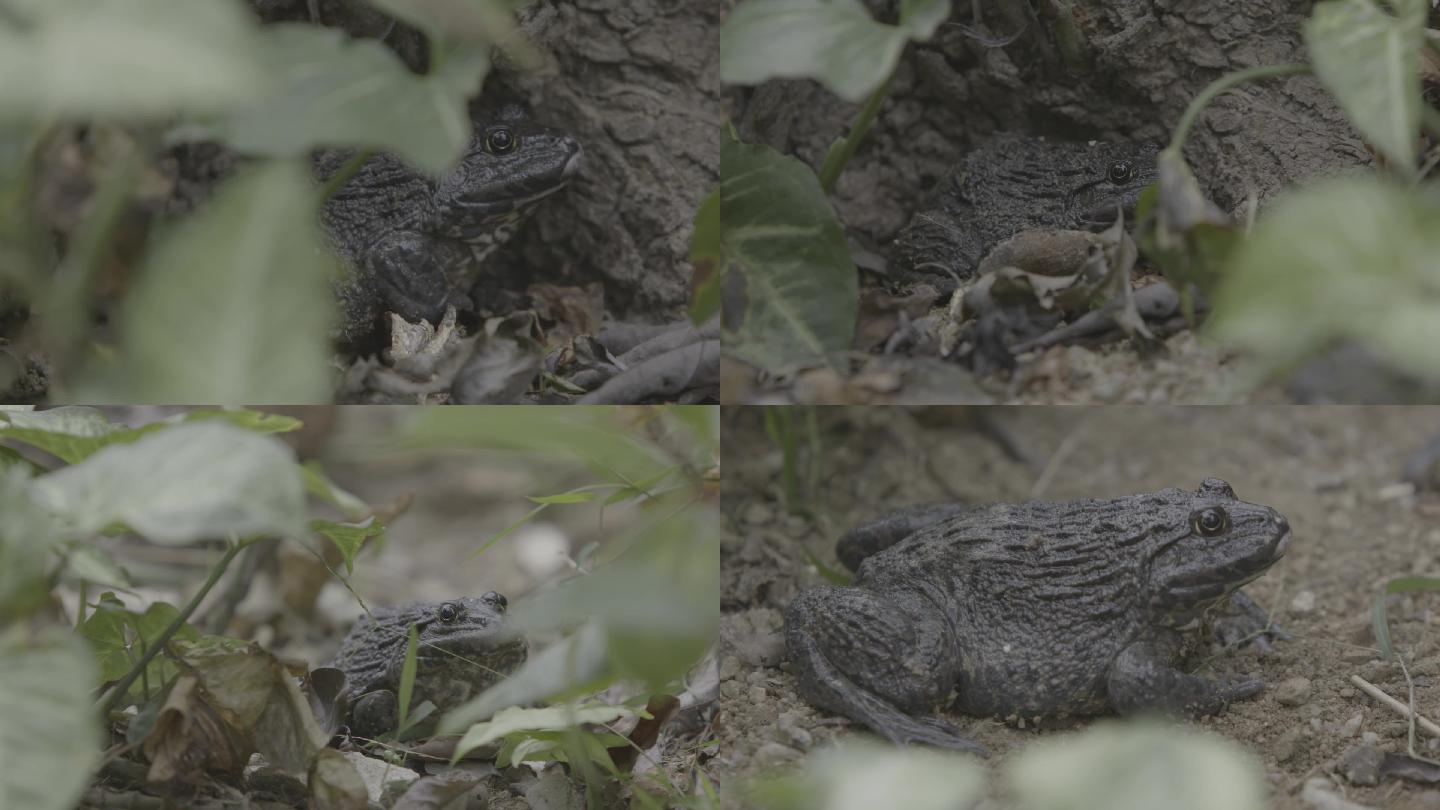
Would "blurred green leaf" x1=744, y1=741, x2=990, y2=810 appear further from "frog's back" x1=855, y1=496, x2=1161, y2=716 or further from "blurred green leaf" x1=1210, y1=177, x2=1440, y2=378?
"frog's back" x1=855, y1=496, x2=1161, y2=716

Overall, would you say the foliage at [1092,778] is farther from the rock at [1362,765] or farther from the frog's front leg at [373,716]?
the frog's front leg at [373,716]

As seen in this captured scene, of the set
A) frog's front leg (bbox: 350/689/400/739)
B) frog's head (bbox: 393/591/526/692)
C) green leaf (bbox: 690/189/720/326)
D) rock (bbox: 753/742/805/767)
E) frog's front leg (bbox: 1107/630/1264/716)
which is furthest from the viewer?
frog's head (bbox: 393/591/526/692)

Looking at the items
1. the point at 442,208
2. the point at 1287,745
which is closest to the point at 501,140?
the point at 442,208

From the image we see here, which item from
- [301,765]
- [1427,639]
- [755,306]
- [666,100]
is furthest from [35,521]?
[1427,639]

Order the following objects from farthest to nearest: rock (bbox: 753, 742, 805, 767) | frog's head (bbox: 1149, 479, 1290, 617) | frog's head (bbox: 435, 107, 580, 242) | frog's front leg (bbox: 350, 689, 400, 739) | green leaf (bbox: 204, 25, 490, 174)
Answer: frog's head (bbox: 435, 107, 580, 242), frog's front leg (bbox: 350, 689, 400, 739), frog's head (bbox: 1149, 479, 1290, 617), rock (bbox: 753, 742, 805, 767), green leaf (bbox: 204, 25, 490, 174)

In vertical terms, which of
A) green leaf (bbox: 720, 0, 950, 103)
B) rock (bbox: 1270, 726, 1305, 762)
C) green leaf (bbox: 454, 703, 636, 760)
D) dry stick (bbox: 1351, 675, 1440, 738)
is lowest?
rock (bbox: 1270, 726, 1305, 762)

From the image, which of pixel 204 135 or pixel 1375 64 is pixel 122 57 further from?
pixel 1375 64

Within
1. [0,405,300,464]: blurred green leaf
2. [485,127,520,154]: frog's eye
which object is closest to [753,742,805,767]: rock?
[0,405,300,464]: blurred green leaf
